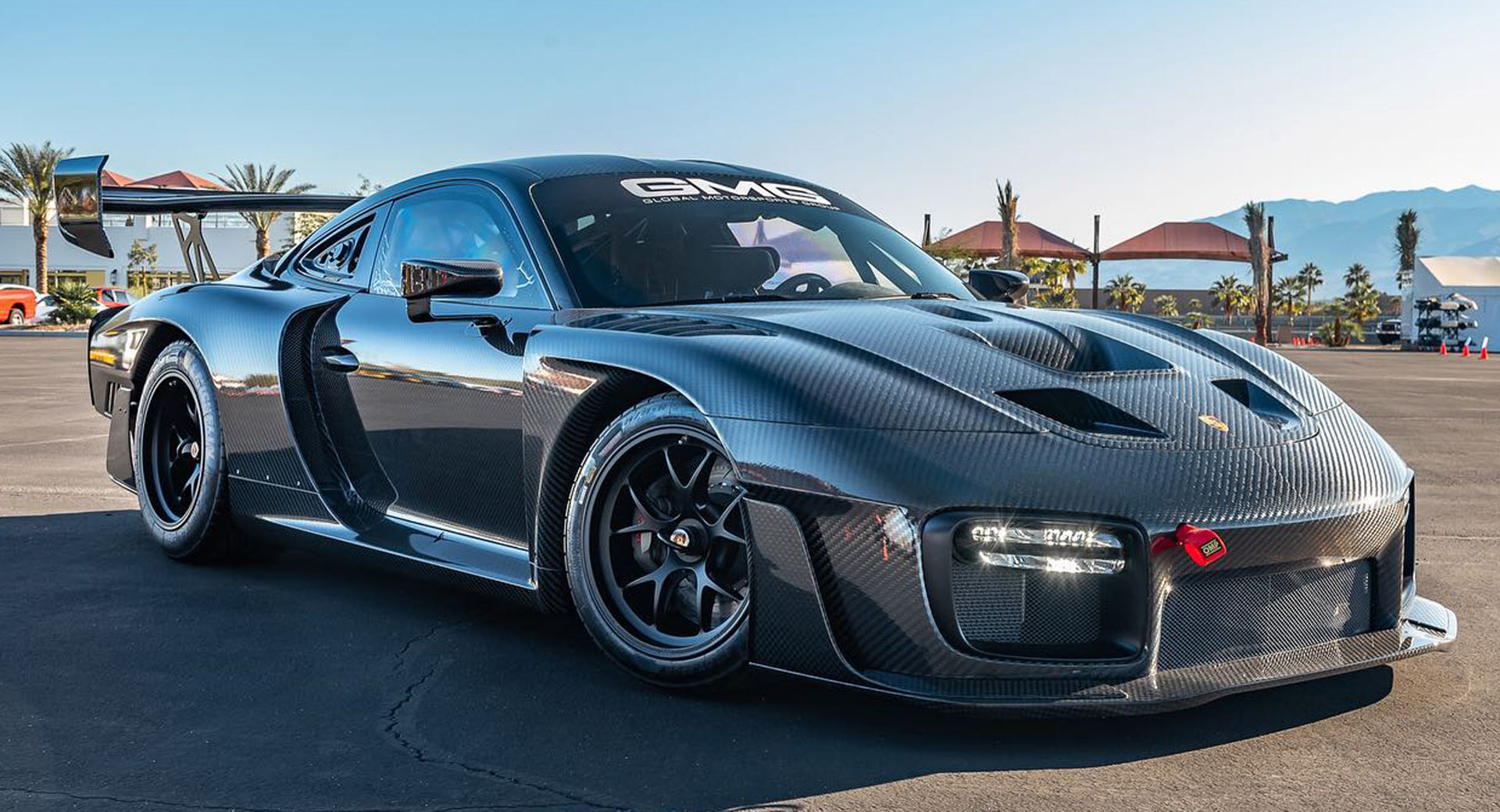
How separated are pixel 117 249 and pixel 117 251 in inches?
32.3

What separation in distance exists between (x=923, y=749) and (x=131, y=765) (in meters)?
1.51

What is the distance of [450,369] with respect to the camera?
3.69 meters

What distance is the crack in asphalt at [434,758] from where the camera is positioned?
2.51 metres

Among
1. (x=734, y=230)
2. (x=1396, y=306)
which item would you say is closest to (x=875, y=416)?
(x=734, y=230)

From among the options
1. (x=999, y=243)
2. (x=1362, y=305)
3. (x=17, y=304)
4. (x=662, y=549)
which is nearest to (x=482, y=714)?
(x=662, y=549)

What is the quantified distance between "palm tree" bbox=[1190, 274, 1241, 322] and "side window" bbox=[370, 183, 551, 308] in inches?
3706

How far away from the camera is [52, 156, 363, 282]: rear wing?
5.36 meters

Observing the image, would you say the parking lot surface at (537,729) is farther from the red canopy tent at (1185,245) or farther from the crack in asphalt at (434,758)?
the red canopy tent at (1185,245)

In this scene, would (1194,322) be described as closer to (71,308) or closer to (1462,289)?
(1462,289)

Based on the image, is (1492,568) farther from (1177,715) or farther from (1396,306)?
(1396,306)

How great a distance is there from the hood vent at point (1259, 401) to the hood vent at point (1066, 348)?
0.48 feet

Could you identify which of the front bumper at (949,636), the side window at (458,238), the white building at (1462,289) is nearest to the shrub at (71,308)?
the white building at (1462,289)

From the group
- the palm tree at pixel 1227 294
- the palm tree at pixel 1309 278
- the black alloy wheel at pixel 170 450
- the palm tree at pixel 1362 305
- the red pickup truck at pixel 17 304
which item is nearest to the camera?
the black alloy wheel at pixel 170 450

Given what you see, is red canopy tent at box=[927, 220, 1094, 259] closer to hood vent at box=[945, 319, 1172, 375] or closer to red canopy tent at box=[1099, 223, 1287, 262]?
red canopy tent at box=[1099, 223, 1287, 262]
